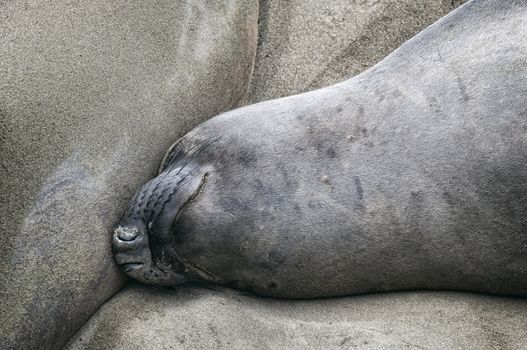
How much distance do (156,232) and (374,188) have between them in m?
0.63

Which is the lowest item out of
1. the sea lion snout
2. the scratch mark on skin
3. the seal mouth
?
the scratch mark on skin

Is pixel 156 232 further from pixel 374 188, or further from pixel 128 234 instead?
pixel 374 188

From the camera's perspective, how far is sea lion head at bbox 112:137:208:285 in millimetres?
2250

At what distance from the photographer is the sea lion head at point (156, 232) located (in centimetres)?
225

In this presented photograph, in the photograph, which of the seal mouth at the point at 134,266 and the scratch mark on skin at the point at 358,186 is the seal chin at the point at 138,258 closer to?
the seal mouth at the point at 134,266

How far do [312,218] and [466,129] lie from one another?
475 millimetres

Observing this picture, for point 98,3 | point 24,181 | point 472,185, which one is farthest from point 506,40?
point 24,181

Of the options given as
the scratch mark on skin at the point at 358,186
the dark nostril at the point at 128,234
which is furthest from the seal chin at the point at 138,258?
the scratch mark on skin at the point at 358,186

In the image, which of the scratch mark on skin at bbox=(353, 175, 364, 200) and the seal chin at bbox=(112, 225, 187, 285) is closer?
the scratch mark on skin at bbox=(353, 175, 364, 200)

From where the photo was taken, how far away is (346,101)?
7.57 feet

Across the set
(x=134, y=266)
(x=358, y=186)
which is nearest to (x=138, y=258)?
(x=134, y=266)

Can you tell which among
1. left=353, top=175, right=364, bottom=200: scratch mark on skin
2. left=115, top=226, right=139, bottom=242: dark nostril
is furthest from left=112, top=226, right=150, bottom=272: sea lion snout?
left=353, top=175, right=364, bottom=200: scratch mark on skin

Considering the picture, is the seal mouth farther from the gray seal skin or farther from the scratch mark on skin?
the scratch mark on skin

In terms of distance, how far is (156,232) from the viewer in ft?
7.40
